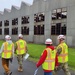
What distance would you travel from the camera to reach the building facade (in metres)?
35.2

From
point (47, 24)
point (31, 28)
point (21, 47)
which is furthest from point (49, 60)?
point (31, 28)

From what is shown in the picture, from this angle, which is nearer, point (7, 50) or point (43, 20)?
point (7, 50)

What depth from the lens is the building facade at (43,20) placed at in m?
35.2

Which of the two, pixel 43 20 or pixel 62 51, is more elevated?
pixel 43 20

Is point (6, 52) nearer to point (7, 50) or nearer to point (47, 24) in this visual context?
point (7, 50)

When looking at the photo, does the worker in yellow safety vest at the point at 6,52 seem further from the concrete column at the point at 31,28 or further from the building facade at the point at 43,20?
the concrete column at the point at 31,28

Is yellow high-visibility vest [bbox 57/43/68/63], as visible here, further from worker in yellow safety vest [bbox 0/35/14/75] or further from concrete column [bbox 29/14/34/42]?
concrete column [bbox 29/14/34/42]

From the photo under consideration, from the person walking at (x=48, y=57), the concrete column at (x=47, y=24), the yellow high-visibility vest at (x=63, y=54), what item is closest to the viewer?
the person walking at (x=48, y=57)

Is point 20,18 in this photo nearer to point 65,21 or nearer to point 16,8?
point 16,8

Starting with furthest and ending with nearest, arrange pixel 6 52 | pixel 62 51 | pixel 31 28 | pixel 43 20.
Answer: pixel 31 28
pixel 43 20
pixel 6 52
pixel 62 51

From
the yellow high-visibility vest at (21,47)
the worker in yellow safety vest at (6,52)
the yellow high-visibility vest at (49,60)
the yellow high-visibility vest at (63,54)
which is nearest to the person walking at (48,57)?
the yellow high-visibility vest at (49,60)

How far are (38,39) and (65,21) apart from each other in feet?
31.1

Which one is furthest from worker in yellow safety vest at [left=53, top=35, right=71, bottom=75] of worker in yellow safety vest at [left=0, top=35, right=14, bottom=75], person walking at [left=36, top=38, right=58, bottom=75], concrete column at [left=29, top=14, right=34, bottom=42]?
concrete column at [left=29, top=14, right=34, bottom=42]

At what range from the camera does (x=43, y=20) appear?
141 feet
